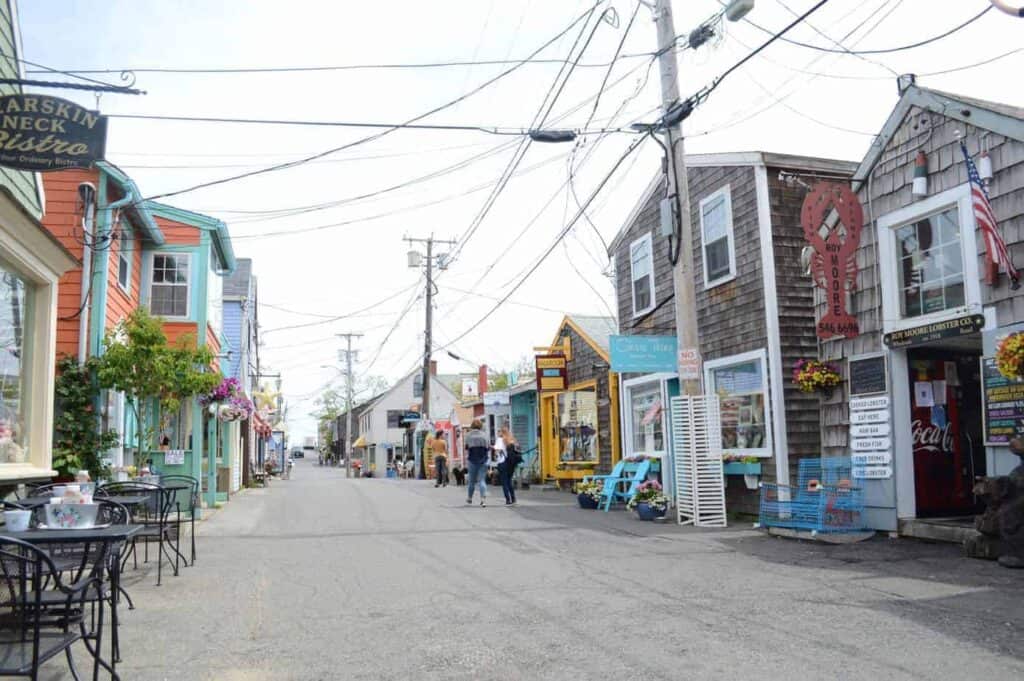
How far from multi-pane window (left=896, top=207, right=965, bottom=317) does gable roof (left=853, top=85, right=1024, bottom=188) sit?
1.03 meters

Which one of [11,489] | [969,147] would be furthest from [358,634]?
[969,147]

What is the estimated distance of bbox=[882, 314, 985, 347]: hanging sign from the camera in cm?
983

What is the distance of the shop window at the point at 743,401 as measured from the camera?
13438 mm

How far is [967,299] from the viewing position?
9.99 meters

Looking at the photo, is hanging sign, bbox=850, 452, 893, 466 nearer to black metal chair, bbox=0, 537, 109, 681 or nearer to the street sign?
the street sign

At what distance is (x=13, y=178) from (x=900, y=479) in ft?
34.6

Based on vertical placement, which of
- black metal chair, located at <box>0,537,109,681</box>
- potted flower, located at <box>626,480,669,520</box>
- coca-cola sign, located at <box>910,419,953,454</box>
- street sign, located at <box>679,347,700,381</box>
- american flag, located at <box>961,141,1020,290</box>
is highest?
american flag, located at <box>961,141,1020,290</box>

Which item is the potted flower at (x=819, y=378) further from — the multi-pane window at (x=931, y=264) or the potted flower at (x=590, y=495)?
the potted flower at (x=590, y=495)

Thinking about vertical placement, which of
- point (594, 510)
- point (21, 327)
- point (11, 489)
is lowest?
point (594, 510)

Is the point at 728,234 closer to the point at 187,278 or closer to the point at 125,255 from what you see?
the point at 187,278

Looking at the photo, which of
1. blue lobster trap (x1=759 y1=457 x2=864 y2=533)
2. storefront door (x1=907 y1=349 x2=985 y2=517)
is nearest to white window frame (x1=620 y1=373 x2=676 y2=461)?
blue lobster trap (x1=759 y1=457 x2=864 y2=533)

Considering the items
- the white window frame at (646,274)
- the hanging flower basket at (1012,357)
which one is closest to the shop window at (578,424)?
the white window frame at (646,274)

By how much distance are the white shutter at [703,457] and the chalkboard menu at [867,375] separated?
1972 mm

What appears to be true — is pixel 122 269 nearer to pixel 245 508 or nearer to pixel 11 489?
pixel 245 508
